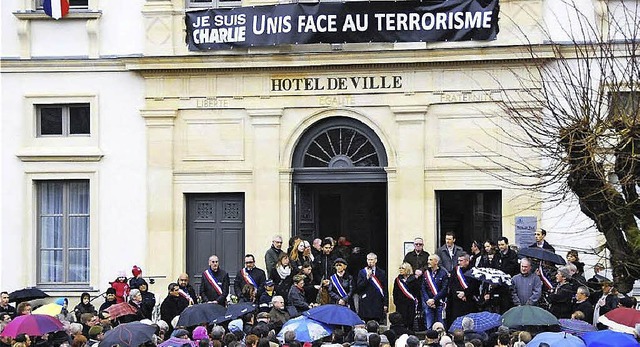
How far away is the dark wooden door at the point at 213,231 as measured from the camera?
30812mm

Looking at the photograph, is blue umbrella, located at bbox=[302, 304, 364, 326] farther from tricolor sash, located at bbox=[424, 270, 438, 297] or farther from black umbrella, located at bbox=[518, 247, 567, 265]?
tricolor sash, located at bbox=[424, 270, 438, 297]

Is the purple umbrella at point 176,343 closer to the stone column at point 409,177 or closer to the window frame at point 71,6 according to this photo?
the stone column at point 409,177

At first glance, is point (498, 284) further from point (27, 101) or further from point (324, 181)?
point (27, 101)

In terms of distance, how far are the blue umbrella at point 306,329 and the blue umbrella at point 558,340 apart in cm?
362

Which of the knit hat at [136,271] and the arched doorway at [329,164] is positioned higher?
the arched doorway at [329,164]

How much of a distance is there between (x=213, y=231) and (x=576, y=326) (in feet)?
37.3

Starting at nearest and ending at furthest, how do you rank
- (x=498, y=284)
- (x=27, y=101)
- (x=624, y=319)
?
1. (x=624, y=319)
2. (x=498, y=284)
3. (x=27, y=101)

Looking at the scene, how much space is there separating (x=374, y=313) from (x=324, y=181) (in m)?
4.58

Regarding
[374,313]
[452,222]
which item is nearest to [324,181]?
[452,222]

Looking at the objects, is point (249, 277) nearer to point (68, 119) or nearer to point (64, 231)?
point (64, 231)

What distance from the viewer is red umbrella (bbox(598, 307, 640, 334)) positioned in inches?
782

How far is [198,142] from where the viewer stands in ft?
101

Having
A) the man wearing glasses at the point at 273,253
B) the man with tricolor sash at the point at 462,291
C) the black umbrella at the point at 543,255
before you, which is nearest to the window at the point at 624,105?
the black umbrella at the point at 543,255

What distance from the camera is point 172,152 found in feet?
101
